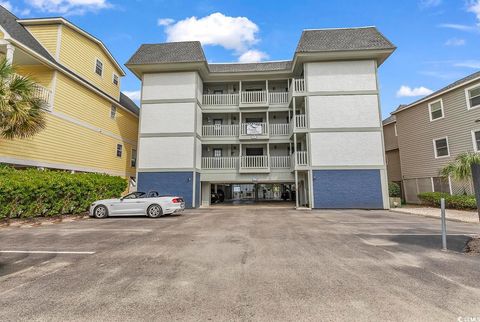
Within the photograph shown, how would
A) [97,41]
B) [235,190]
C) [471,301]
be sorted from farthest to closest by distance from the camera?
1. [235,190]
2. [97,41]
3. [471,301]

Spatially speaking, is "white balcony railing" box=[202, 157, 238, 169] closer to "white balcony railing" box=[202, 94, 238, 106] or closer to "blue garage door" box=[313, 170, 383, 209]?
"white balcony railing" box=[202, 94, 238, 106]

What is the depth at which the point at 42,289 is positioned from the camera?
3607mm

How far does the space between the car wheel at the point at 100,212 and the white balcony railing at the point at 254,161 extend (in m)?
10.0

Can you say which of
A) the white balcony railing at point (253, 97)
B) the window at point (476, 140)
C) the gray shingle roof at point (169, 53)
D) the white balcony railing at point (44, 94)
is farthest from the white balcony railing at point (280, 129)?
the white balcony railing at point (44, 94)

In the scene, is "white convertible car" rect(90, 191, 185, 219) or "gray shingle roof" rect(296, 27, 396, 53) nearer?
"white convertible car" rect(90, 191, 185, 219)

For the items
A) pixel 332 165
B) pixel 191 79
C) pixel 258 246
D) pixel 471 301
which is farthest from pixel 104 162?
pixel 471 301

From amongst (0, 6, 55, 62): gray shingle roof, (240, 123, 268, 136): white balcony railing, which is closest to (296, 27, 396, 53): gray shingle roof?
(240, 123, 268, 136): white balcony railing

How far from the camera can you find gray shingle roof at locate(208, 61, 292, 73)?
65.5ft

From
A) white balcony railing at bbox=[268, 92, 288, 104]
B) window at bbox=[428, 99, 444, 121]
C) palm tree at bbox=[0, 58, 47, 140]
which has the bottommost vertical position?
palm tree at bbox=[0, 58, 47, 140]

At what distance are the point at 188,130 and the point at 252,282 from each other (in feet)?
51.2

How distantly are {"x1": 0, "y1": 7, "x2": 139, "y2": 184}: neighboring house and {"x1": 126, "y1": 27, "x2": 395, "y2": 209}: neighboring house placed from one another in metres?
2.74

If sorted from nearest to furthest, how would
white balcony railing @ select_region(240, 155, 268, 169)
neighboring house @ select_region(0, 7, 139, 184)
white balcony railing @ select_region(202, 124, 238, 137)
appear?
1. neighboring house @ select_region(0, 7, 139, 184)
2. white balcony railing @ select_region(240, 155, 268, 169)
3. white balcony railing @ select_region(202, 124, 238, 137)

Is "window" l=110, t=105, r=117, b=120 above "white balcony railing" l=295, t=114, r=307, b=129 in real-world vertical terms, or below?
above

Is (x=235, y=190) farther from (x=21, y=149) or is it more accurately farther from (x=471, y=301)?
(x=471, y=301)
